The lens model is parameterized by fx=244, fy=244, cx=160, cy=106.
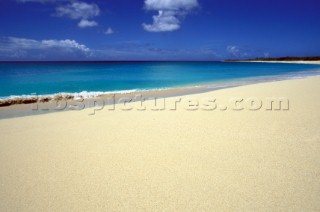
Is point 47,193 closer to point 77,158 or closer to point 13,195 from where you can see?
point 13,195

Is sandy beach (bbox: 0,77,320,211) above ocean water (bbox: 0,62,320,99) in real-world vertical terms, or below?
below

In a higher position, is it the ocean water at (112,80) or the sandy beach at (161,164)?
the ocean water at (112,80)

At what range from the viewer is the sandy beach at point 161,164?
98.5 inches

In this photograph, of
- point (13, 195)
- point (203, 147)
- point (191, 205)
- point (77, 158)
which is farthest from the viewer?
point (203, 147)

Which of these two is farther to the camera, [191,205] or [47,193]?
[47,193]

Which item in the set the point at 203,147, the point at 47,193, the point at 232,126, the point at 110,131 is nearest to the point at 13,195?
the point at 47,193

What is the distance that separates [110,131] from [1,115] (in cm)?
416

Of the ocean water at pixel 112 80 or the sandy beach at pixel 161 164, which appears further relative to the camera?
the ocean water at pixel 112 80

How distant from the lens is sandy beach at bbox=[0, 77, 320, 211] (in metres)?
2.50

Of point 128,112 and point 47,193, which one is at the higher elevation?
point 128,112

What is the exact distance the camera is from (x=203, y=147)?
386 cm

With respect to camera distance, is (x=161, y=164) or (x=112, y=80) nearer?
(x=161, y=164)

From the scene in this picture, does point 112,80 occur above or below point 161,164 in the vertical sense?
above

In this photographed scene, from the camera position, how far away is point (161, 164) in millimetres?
3285
